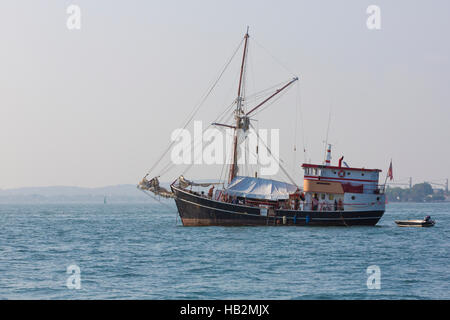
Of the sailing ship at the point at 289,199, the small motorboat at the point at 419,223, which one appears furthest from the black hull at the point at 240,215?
the small motorboat at the point at 419,223

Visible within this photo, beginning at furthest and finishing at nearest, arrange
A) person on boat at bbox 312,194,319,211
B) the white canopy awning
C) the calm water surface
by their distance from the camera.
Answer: the white canopy awning, person on boat at bbox 312,194,319,211, the calm water surface

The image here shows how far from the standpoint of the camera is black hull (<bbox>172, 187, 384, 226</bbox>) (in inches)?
2345

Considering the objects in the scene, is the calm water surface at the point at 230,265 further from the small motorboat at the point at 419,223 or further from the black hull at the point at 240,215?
the small motorboat at the point at 419,223

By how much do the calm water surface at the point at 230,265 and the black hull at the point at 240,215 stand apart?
8.29 feet

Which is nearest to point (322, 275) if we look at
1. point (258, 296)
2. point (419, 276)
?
point (419, 276)

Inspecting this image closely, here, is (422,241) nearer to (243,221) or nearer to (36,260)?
(243,221)

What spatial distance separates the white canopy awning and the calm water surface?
578 cm

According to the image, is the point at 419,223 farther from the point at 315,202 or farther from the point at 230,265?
the point at 230,265

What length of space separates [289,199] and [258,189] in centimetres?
329

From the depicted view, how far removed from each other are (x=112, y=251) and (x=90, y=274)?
448 inches

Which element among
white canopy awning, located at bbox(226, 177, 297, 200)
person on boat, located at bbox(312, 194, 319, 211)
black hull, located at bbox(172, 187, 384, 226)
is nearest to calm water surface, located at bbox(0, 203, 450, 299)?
black hull, located at bbox(172, 187, 384, 226)

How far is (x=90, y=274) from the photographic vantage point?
32.0 meters

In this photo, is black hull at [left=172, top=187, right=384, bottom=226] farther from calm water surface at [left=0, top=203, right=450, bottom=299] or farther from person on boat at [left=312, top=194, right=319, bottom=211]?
calm water surface at [left=0, top=203, right=450, bottom=299]

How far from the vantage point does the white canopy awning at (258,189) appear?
204 ft
